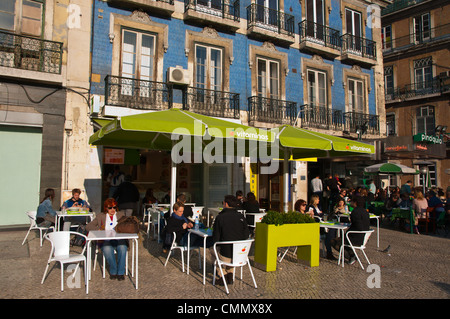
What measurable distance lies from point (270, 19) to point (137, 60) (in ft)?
20.2

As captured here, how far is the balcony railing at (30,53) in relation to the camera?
977 centimetres

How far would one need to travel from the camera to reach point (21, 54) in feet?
32.7

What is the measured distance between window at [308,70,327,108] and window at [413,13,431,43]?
14890 mm

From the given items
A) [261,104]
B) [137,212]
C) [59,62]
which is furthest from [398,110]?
[59,62]

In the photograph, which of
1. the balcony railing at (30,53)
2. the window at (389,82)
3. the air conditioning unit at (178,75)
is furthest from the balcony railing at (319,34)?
the window at (389,82)

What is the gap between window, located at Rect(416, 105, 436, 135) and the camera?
24.8 metres

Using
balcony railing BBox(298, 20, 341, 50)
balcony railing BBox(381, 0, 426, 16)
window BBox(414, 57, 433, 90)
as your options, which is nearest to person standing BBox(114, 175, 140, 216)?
balcony railing BBox(298, 20, 341, 50)

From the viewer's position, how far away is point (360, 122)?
16.6 meters

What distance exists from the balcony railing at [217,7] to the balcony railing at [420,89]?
18.1 m

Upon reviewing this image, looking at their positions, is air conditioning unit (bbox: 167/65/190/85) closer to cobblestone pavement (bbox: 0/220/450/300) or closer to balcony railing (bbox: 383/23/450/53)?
cobblestone pavement (bbox: 0/220/450/300)

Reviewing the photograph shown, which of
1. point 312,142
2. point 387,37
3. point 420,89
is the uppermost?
point 387,37

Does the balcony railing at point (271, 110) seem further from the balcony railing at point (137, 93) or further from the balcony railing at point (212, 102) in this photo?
the balcony railing at point (137, 93)

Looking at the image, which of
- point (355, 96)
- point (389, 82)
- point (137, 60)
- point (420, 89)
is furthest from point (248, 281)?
point (389, 82)

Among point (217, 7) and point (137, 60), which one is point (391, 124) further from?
point (137, 60)
